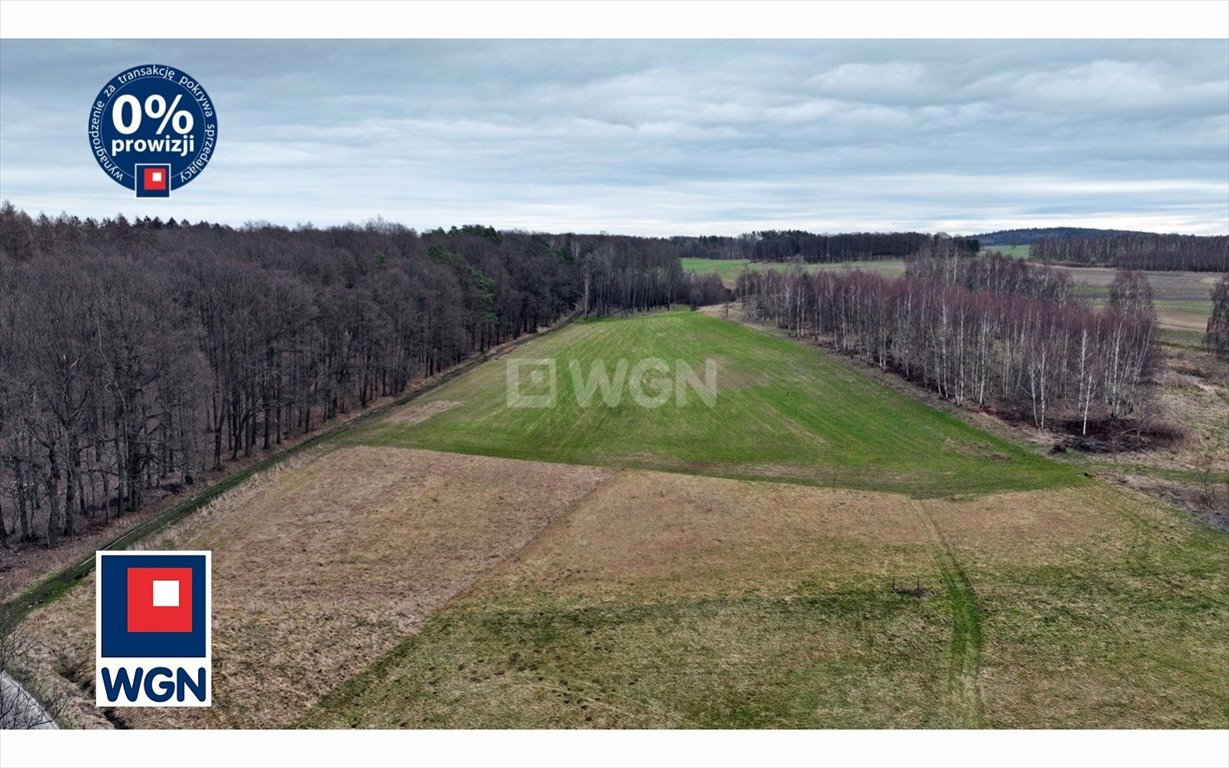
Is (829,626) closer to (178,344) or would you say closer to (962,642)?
(962,642)

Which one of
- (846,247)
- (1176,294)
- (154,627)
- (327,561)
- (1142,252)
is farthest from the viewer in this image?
(846,247)

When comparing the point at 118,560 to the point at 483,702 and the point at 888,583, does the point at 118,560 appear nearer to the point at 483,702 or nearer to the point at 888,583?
the point at 483,702

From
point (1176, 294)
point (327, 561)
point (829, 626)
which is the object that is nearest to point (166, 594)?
point (327, 561)

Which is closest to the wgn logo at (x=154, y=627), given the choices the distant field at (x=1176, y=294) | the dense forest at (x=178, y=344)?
the dense forest at (x=178, y=344)

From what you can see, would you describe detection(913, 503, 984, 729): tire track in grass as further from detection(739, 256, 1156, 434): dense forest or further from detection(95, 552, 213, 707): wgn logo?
detection(739, 256, 1156, 434): dense forest

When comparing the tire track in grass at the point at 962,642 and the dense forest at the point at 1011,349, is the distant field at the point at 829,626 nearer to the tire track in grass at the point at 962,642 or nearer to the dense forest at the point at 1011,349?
the tire track in grass at the point at 962,642

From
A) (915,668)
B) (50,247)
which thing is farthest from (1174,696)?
(50,247)

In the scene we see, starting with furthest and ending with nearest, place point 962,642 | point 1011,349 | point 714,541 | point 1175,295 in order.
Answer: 1. point 1175,295
2. point 1011,349
3. point 714,541
4. point 962,642
